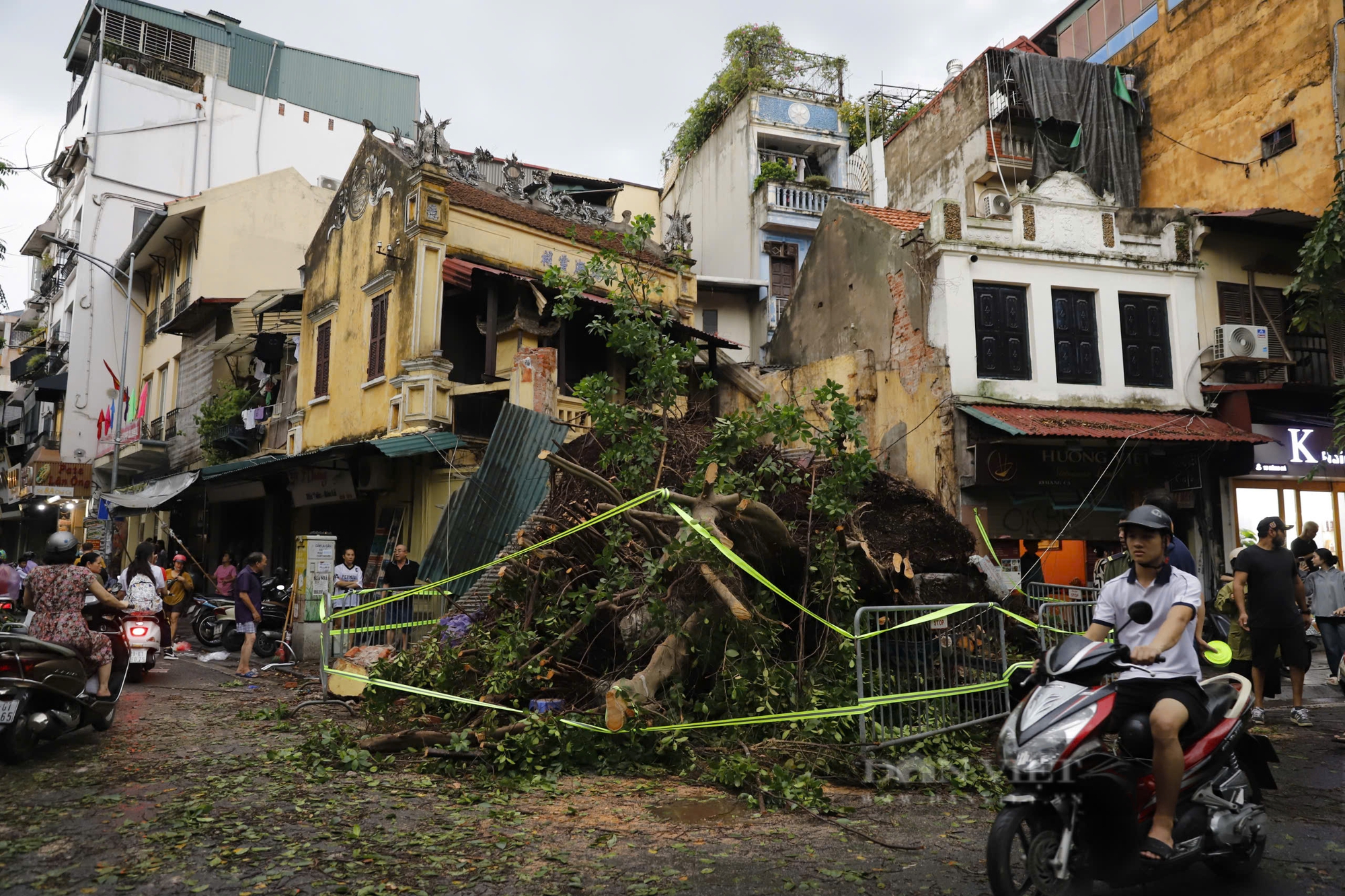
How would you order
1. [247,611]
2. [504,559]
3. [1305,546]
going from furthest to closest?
1. [247,611]
2. [1305,546]
3. [504,559]

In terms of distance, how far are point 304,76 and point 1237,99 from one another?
30025 millimetres

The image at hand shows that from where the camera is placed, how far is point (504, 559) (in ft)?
24.3

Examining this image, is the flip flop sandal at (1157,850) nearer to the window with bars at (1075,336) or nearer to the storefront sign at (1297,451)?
the window with bars at (1075,336)

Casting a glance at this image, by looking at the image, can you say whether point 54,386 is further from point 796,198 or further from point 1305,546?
point 1305,546

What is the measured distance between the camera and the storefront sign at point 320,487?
16766 mm

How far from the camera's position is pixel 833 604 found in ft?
23.2

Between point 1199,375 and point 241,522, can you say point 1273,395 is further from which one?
point 241,522

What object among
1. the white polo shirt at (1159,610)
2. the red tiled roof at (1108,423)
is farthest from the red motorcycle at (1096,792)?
the red tiled roof at (1108,423)

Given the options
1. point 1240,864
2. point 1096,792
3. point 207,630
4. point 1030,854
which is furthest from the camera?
point 207,630

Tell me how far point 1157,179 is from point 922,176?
5215 mm

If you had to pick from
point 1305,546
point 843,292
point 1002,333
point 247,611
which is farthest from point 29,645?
point 843,292

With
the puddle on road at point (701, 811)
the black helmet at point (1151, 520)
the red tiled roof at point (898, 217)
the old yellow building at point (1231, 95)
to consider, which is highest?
the old yellow building at point (1231, 95)

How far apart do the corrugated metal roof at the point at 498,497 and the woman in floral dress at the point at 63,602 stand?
4819 mm

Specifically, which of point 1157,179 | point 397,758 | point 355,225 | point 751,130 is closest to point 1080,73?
point 1157,179
